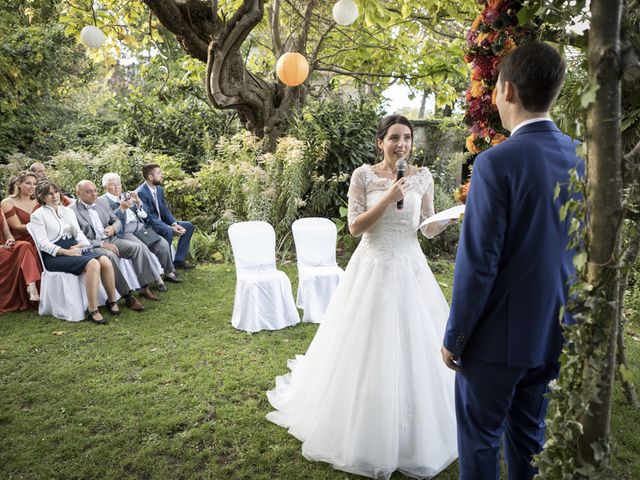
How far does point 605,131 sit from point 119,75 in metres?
25.0

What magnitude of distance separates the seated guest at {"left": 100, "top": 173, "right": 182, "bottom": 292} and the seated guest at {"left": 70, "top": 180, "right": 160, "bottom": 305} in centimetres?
14

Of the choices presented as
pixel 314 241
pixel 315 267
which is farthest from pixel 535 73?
pixel 315 267

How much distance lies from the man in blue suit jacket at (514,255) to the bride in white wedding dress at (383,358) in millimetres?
893

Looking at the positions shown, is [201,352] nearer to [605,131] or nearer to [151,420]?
[151,420]

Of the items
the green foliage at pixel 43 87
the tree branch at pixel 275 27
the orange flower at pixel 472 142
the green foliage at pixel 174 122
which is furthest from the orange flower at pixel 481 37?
the green foliage at pixel 43 87

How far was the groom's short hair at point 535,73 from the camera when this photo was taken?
57.4 inches

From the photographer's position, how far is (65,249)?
17.3 feet

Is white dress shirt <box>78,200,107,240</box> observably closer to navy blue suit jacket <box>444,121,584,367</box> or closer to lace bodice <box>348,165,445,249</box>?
lace bodice <box>348,165,445,249</box>

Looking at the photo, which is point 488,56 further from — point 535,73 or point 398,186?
point 535,73

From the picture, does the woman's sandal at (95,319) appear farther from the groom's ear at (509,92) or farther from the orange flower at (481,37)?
the groom's ear at (509,92)

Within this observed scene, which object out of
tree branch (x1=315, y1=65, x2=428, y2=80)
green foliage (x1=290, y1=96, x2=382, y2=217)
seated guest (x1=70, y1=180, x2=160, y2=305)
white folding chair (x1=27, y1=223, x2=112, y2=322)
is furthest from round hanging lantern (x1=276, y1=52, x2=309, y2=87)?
white folding chair (x1=27, y1=223, x2=112, y2=322)

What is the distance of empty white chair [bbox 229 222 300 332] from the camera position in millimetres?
4898

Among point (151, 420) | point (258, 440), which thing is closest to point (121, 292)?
point (151, 420)

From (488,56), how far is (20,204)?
18.5 feet
